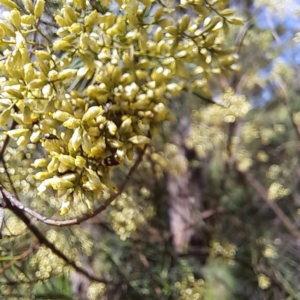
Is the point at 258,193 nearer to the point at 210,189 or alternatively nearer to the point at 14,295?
the point at 210,189

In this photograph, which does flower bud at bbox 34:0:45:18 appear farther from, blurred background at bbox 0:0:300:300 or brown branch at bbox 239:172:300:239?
brown branch at bbox 239:172:300:239

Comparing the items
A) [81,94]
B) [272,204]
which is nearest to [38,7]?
[81,94]

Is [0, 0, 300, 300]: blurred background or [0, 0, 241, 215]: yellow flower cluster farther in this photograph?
[0, 0, 300, 300]: blurred background

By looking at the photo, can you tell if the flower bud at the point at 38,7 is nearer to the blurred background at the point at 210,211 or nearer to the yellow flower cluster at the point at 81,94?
the yellow flower cluster at the point at 81,94

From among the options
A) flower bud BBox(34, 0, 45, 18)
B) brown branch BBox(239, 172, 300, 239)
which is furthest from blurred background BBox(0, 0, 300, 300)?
flower bud BBox(34, 0, 45, 18)

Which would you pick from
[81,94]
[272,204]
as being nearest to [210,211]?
[272,204]

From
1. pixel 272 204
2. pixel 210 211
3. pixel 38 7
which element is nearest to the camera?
pixel 38 7

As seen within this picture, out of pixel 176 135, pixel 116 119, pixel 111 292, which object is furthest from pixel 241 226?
pixel 116 119

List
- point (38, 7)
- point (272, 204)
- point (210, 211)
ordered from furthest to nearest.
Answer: point (272, 204)
point (210, 211)
point (38, 7)

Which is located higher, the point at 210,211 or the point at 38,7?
the point at 38,7

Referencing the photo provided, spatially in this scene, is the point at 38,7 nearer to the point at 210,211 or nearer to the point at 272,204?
the point at 210,211

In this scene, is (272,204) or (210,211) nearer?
(210,211)
